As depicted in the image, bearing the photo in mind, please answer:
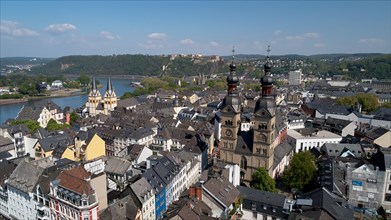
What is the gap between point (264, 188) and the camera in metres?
42.4

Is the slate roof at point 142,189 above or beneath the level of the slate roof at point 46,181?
beneath

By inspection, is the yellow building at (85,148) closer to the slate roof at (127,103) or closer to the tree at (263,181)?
the tree at (263,181)

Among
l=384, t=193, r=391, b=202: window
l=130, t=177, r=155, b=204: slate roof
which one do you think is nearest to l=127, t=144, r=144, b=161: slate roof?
l=130, t=177, r=155, b=204: slate roof

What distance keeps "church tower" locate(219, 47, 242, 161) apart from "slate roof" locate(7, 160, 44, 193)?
25.9 metres

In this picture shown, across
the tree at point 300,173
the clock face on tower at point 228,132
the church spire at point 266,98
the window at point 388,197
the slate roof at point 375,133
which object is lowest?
the window at point 388,197

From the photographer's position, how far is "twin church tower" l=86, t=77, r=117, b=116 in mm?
94562

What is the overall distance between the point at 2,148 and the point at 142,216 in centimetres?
3835

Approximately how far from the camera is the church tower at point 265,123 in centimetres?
4406

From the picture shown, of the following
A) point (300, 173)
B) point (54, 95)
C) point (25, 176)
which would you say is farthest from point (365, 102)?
point (54, 95)

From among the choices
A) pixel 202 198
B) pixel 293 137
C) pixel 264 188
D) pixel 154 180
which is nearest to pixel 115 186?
pixel 154 180

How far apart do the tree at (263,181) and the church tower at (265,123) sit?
99.7 inches

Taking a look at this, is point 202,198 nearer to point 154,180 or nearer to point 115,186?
point 154,180

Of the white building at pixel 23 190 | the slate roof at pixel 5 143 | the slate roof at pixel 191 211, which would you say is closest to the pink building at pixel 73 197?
the white building at pixel 23 190

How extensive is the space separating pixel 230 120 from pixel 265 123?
5.53 m
